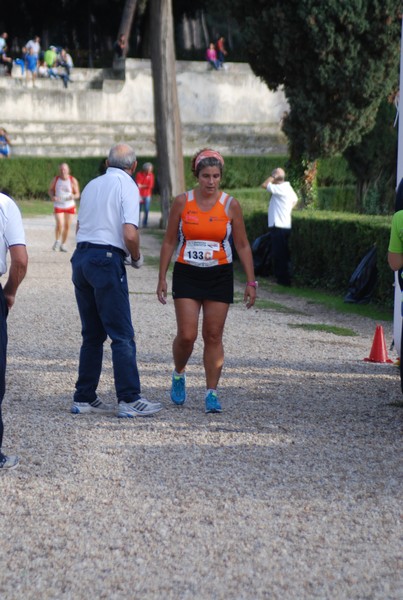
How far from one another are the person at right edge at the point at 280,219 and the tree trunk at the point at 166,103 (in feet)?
36.7

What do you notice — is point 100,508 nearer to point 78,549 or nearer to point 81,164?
point 78,549

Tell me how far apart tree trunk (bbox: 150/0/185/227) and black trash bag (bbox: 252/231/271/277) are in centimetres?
993

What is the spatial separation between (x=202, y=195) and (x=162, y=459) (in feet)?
6.22

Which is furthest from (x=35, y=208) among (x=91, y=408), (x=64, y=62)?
(x=91, y=408)

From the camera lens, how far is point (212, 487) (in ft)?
18.3

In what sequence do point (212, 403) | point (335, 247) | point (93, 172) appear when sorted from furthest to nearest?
point (93, 172) → point (335, 247) → point (212, 403)

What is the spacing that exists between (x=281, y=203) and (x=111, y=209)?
1009 cm

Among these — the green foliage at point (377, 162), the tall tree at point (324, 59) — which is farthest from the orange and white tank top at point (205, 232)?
the green foliage at point (377, 162)

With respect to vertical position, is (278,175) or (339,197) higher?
(278,175)

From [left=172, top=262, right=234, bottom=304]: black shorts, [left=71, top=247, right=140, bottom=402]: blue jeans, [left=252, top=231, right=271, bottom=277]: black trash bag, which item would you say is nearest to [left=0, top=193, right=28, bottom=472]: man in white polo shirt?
[left=71, top=247, right=140, bottom=402]: blue jeans

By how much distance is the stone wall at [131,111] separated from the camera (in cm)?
4578

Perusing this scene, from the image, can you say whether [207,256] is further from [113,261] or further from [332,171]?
[332,171]

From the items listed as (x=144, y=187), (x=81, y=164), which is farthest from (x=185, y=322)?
(x=81, y=164)

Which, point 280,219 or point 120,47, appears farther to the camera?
point 120,47
